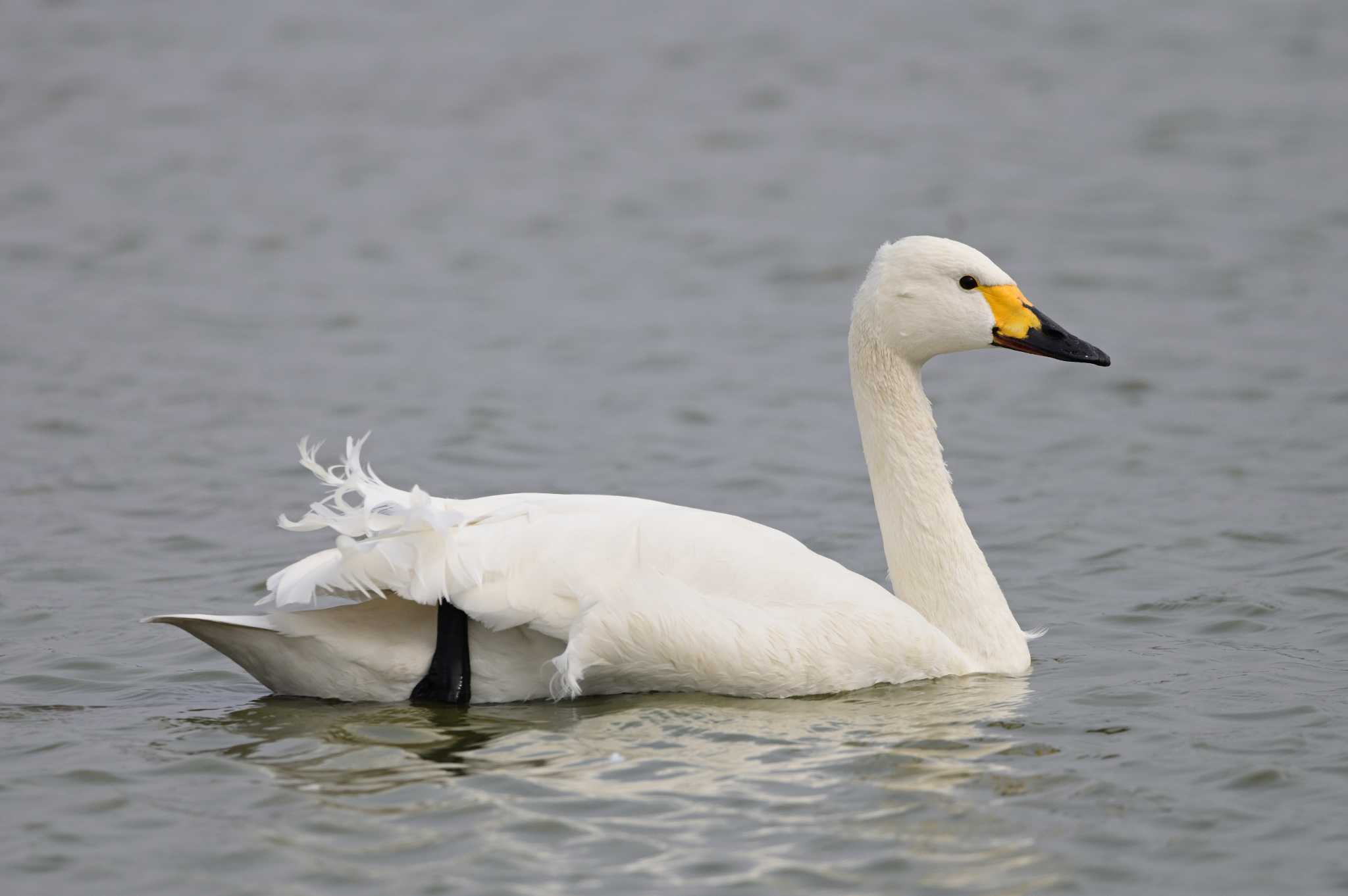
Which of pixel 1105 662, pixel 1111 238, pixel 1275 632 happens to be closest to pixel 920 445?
pixel 1105 662

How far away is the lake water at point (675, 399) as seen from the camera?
19.4 ft

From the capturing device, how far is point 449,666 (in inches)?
269

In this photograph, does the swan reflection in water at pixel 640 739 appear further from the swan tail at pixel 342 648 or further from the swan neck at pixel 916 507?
the swan neck at pixel 916 507

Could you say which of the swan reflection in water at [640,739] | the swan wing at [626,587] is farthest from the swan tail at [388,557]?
the swan reflection in water at [640,739]

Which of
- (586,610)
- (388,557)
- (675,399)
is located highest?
(675,399)

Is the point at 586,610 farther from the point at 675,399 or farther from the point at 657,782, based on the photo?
the point at 675,399

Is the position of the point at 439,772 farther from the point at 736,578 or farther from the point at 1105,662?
the point at 1105,662

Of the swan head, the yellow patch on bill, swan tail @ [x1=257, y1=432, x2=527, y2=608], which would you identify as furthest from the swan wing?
the yellow patch on bill

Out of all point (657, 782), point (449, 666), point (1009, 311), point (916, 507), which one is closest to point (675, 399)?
point (916, 507)

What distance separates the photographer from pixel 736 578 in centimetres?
686

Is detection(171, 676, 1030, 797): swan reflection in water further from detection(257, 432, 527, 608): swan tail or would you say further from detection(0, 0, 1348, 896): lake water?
detection(257, 432, 527, 608): swan tail

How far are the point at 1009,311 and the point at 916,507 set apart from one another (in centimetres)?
88

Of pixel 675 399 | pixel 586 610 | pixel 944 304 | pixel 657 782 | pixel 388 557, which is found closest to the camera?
pixel 657 782

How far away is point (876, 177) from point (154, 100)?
7.86m
